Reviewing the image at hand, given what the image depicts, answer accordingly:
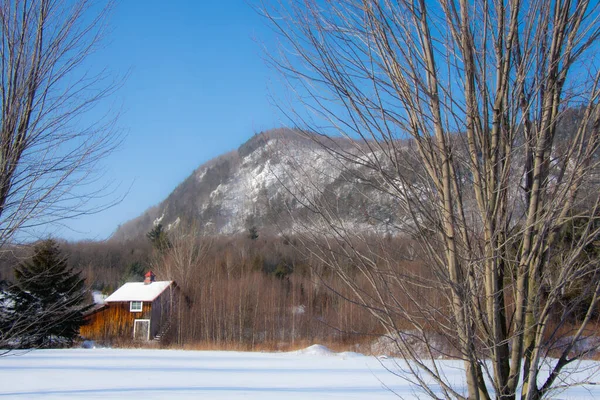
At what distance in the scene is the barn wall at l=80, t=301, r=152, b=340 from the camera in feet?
104

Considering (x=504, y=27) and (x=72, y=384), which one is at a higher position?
(x=504, y=27)

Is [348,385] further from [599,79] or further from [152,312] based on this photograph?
[152,312]

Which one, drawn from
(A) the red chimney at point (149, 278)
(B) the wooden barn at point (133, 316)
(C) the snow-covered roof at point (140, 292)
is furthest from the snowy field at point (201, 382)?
(A) the red chimney at point (149, 278)

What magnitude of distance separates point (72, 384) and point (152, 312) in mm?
21028

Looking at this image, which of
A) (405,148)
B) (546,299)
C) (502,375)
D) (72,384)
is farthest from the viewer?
(72,384)

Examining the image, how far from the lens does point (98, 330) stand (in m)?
32.1

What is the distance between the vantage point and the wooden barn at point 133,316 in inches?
1248

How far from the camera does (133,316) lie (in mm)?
32219

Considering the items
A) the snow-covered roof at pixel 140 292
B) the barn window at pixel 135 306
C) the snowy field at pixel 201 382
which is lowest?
the snowy field at pixel 201 382

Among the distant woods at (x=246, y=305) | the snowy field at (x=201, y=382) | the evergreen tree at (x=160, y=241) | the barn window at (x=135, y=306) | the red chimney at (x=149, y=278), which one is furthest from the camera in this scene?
the evergreen tree at (x=160, y=241)

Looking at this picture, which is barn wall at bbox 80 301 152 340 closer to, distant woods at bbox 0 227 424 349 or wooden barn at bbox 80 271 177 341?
wooden barn at bbox 80 271 177 341

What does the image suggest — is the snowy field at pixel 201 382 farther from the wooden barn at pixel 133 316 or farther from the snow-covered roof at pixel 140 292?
the snow-covered roof at pixel 140 292

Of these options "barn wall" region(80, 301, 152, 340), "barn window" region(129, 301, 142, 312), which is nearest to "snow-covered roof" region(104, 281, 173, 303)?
"barn window" region(129, 301, 142, 312)

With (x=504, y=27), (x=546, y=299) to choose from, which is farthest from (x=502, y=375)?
(x=504, y=27)
